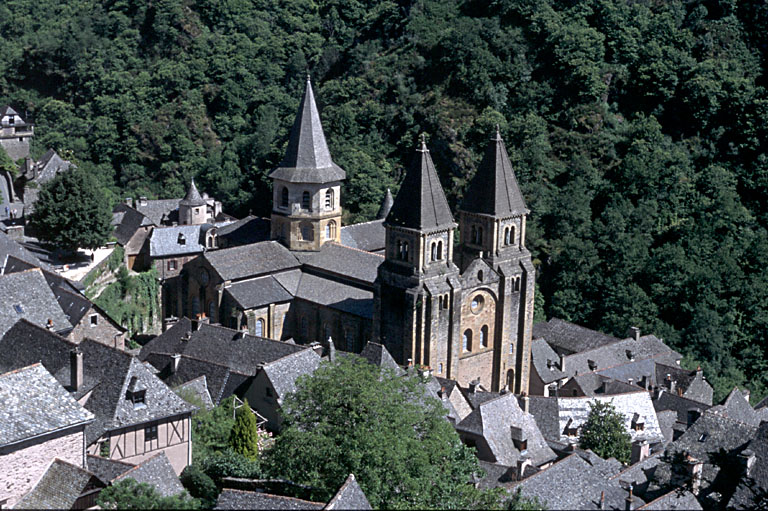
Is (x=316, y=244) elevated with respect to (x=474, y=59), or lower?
lower

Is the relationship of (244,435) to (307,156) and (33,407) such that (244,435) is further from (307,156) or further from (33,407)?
(307,156)

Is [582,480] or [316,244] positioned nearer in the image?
[582,480]

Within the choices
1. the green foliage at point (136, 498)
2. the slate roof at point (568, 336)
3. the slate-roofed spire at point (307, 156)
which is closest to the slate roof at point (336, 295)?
the slate-roofed spire at point (307, 156)

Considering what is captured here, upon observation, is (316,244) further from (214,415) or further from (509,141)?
(509,141)

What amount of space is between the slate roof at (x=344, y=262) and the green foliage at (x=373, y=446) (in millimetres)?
18469

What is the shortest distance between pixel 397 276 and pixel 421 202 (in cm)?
373

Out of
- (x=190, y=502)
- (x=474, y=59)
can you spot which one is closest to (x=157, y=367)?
(x=190, y=502)

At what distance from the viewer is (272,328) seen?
2265 inches

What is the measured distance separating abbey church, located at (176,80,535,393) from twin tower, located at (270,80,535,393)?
0.06 metres

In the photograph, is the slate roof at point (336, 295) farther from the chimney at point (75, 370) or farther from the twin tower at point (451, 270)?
the chimney at point (75, 370)

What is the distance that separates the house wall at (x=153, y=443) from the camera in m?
37.1

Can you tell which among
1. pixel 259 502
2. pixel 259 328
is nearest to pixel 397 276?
pixel 259 328

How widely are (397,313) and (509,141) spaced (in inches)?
1377

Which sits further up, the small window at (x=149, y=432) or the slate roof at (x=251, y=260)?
the slate roof at (x=251, y=260)
